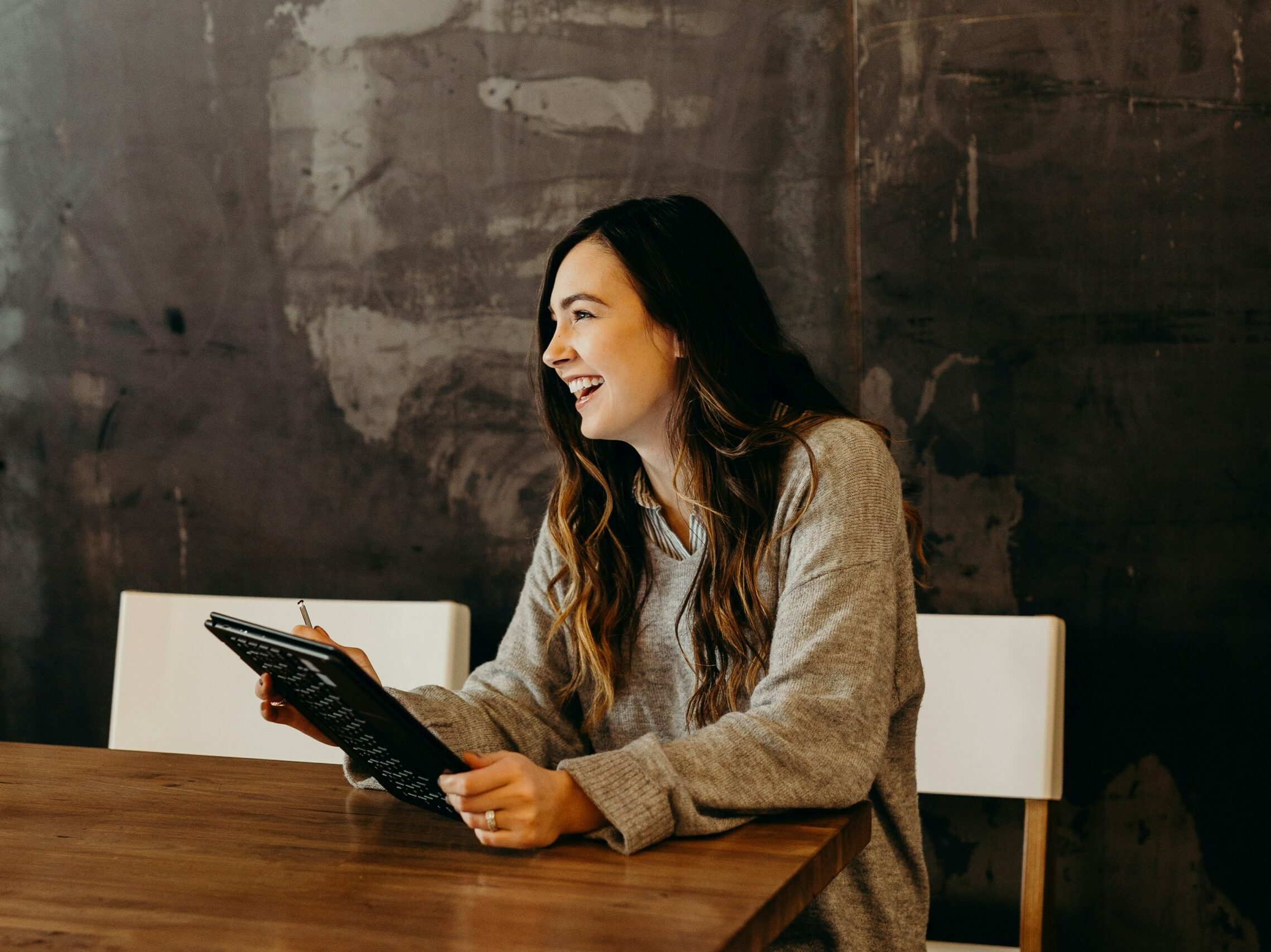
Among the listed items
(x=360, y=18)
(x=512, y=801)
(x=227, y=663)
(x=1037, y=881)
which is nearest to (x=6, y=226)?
(x=360, y=18)

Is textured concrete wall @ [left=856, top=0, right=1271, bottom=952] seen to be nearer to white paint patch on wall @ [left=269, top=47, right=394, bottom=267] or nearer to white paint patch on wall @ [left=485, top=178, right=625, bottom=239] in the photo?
white paint patch on wall @ [left=485, top=178, right=625, bottom=239]

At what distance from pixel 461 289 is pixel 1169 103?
4.25 feet

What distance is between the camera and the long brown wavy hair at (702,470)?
132cm

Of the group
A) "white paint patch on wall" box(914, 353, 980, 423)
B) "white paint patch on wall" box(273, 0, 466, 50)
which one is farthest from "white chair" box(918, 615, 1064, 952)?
"white paint patch on wall" box(273, 0, 466, 50)

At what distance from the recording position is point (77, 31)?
245cm

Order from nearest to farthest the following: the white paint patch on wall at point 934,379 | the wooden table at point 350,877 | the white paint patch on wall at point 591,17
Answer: the wooden table at point 350,877 < the white paint patch on wall at point 934,379 < the white paint patch on wall at point 591,17

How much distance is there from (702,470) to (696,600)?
0.51 ft

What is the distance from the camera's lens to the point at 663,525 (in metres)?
1.45

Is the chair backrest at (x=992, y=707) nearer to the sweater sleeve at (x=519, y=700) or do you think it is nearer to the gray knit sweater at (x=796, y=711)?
the gray knit sweater at (x=796, y=711)

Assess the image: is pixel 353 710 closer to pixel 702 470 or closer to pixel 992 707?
pixel 702 470

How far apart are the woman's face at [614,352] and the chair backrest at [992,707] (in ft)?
2.11

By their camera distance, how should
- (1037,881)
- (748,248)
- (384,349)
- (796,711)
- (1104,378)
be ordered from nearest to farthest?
(796,711) < (1037,881) < (1104,378) < (748,248) < (384,349)

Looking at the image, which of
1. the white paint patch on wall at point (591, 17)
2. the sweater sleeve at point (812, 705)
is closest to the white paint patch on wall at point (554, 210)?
the white paint patch on wall at point (591, 17)

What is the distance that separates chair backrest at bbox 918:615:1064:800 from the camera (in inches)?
67.8
